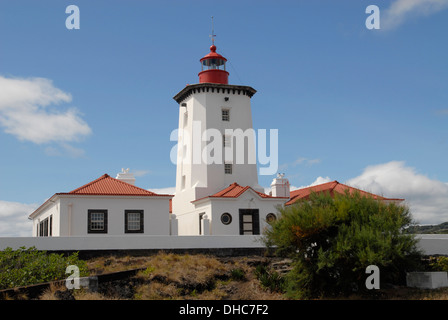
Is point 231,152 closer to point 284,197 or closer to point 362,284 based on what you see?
point 284,197

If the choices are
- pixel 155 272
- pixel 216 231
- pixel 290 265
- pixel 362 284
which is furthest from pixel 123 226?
pixel 362 284

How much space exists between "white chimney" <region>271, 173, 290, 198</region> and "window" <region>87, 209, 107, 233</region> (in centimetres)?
1133

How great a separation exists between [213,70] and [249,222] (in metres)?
10.9

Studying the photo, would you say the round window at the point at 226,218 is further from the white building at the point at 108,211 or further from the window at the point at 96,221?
the window at the point at 96,221

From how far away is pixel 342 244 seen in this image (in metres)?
19.5

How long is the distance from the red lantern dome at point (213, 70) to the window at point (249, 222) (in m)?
9.58

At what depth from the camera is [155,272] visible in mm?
22078

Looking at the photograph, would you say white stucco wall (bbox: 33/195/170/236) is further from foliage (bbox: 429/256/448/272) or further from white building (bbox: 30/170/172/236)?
foliage (bbox: 429/256/448/272)

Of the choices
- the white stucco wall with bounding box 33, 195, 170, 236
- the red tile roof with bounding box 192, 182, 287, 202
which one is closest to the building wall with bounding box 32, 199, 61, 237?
the white stucco wall with bounding box 33, 195, 170, 236

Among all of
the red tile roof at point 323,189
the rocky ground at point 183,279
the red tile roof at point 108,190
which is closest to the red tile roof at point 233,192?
the red tile roof at point 323,189

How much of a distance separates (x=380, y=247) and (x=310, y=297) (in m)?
3.07

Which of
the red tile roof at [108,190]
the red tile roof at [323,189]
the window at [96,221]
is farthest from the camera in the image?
the red tile roof at [323,189]

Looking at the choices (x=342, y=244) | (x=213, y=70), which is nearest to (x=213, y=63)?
(x=213, y=70)

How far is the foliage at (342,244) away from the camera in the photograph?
63.2 feet
